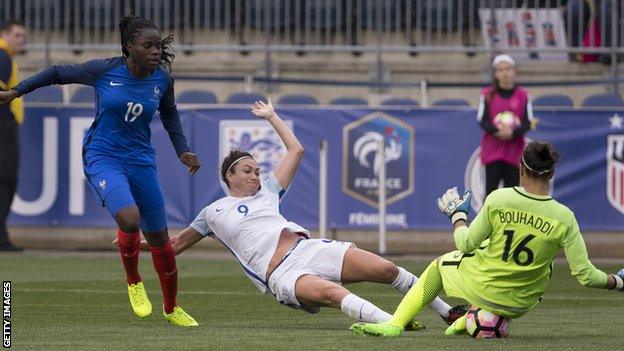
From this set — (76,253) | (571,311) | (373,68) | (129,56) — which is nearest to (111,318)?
(129,56)

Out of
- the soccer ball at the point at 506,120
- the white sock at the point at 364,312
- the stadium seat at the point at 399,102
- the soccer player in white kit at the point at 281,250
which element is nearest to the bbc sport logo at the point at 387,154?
the stadium seat at the point at 399,102

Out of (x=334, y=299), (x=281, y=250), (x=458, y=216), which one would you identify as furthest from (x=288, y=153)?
(x=458, y=216)

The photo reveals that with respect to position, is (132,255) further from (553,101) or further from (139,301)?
(553,101)

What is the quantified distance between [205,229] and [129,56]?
1.39 meters

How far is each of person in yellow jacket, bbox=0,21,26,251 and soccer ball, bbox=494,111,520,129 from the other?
6057 millimetres

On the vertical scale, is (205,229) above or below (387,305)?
above

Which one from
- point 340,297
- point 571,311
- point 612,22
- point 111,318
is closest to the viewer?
point 340,297

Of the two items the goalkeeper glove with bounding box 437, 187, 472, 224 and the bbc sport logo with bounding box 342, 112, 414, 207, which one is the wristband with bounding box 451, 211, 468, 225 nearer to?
the goalkeeper glove with bounding box 437, 187, 472, 224

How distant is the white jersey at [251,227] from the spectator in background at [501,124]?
6338 millimetres

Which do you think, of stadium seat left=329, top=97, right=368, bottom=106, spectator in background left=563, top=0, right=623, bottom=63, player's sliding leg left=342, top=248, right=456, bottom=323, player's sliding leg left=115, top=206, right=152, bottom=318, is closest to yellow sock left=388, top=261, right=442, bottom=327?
player's sliding leg left=342, top=248, right=456, bottom=323

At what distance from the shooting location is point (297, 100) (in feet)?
66.0

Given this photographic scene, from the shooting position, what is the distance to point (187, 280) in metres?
15.2

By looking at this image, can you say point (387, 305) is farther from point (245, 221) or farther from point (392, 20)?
point (392, 20)

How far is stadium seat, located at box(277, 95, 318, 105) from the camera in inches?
790
